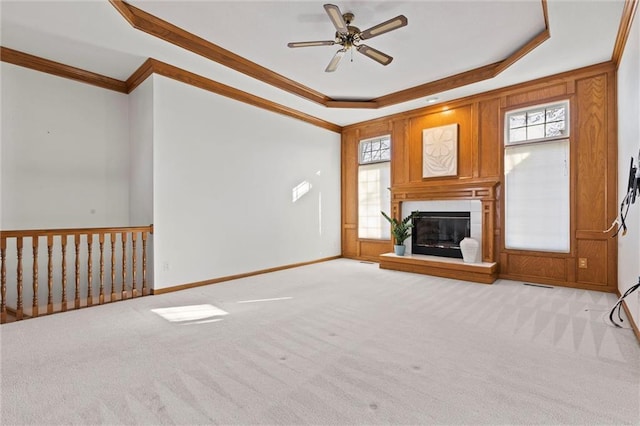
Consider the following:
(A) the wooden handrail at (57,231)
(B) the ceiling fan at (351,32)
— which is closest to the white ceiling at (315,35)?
(B) the ceiling fan at (351,32)

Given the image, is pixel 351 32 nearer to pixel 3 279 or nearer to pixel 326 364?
pixel 326 364

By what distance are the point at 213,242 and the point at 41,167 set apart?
231 centimetres

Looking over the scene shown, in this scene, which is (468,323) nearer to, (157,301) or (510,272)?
(510,272)

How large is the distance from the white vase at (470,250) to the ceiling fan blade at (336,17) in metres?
3.59

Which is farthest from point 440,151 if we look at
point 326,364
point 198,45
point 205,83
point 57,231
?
point 57,231

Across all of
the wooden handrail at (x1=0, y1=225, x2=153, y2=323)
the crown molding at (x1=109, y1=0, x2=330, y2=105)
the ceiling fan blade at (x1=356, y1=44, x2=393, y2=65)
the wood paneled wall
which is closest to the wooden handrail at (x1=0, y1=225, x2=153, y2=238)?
the wooden handrail at (x1=0, y1=225, x2=153, y2=323)

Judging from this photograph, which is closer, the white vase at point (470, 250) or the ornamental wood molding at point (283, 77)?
the ornamental wood molding at point (283, 77)

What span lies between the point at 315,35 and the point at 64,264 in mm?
3793

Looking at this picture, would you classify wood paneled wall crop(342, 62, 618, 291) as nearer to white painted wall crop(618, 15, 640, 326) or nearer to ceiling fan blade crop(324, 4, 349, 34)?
white painted wall crop(618, 15, 640, 326)

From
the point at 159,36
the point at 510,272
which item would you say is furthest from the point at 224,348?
the point at 510,272

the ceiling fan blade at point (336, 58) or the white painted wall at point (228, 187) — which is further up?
the ceiling fan blade at point (336, 58)

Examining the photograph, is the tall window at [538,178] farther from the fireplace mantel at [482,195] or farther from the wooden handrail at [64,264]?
the wooden handrail at [64,264]

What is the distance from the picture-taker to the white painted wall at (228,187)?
402cm

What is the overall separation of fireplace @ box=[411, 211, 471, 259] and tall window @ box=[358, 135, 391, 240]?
0.64m
